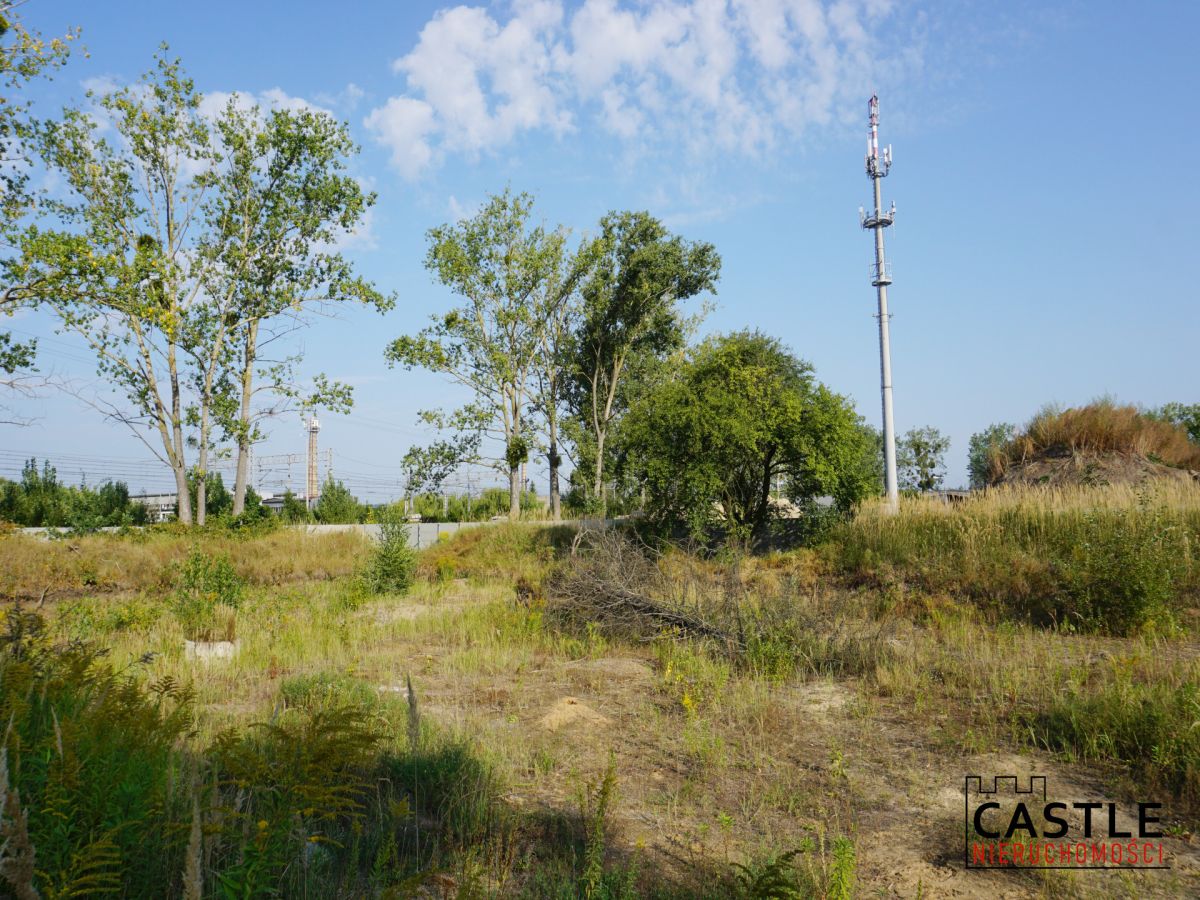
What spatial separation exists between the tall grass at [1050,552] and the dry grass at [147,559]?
37.4 ft

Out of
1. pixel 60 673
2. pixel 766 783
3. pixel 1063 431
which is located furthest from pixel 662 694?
pixel 1063 431

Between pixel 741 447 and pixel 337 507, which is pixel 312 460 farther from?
pixel 741 447

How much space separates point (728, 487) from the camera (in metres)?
16.8

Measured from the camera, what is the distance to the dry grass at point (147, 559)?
45.4 ft

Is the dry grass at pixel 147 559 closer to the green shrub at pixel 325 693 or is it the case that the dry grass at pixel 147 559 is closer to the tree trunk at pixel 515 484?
the green shrub at pixel 325 693

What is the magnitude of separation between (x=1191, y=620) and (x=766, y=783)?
8027mm

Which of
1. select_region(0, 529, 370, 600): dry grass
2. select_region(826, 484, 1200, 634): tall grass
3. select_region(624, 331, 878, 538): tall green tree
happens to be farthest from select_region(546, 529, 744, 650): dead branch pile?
select_region(0, 529, 370, 600): dry grass

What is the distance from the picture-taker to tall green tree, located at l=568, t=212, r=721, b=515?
32219 mm

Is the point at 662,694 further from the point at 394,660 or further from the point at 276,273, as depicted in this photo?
the point at 276,273

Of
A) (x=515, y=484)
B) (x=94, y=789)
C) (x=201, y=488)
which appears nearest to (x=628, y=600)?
(x=94, y=789)

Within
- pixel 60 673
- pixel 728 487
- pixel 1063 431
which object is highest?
pixel 1063 431

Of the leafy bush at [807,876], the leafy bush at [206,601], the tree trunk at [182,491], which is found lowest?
the leafy bush at [807,876]

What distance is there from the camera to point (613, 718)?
21.5 feet

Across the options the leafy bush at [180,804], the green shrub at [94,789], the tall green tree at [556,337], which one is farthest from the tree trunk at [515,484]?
the green shrub at [94,789]
